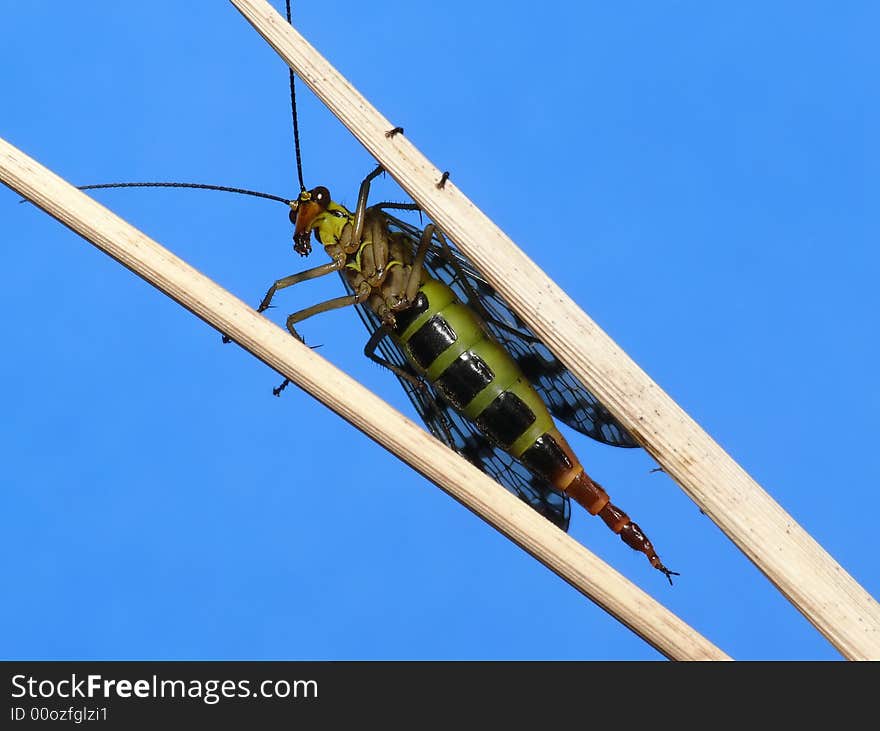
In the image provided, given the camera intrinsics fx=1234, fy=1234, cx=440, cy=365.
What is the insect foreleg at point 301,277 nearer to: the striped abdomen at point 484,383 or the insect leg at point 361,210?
the insect leg at point 361,210

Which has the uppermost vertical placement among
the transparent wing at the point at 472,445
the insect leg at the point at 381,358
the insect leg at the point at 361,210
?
the insect leg at the point at 361,210

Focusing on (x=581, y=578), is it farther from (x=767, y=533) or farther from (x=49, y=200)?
(x=49, y=200)

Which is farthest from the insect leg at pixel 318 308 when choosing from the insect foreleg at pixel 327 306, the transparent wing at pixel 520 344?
the transparent wing at pixel 520 344

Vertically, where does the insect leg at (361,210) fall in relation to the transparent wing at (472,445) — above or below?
Answer: above

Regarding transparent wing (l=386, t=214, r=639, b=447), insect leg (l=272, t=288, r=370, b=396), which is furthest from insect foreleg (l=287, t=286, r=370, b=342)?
transparent wing (l=386, t=214, r=639, b=447)

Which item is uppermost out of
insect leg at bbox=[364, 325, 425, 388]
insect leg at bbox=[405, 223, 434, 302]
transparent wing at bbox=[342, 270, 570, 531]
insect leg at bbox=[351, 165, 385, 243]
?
insect leg at bbox=[351, 165, 385, 243]

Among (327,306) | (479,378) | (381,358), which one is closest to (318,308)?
(327,306)

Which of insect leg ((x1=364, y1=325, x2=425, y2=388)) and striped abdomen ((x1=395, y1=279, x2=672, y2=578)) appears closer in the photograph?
striped abdomen ((x1=395, y1=279, x2=672, y2=578))

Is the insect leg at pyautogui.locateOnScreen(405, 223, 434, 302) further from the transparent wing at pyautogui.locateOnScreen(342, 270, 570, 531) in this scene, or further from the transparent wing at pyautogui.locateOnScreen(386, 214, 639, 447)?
the transparent wing at pyautogui.locateOnScreen(342, 270, 570, 531)
